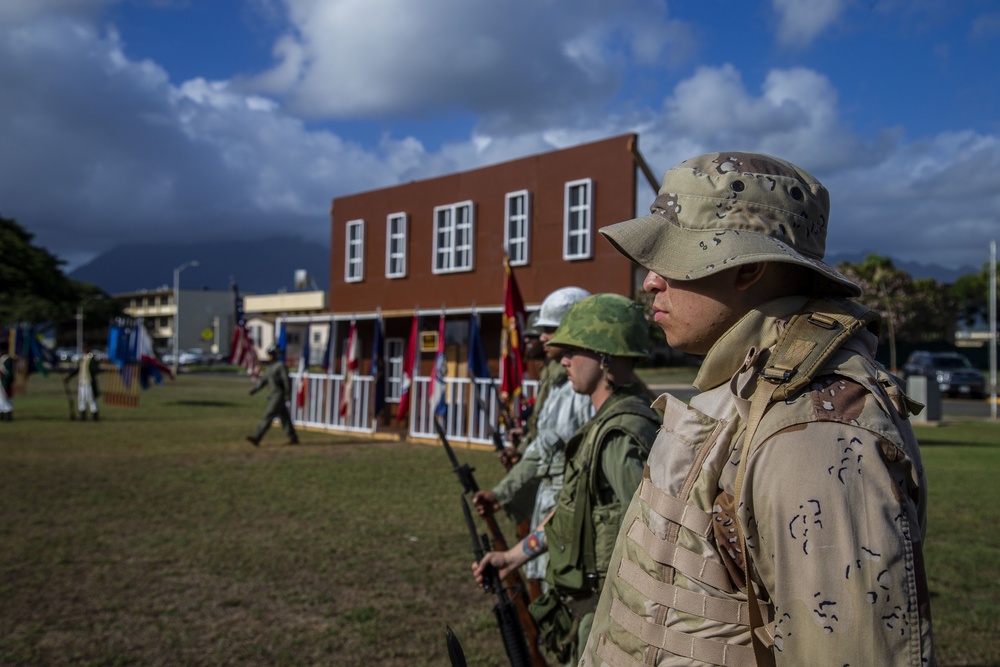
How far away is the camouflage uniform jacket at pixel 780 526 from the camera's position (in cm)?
115

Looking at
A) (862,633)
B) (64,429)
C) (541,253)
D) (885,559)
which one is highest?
(541,253)

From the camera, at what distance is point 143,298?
327ft

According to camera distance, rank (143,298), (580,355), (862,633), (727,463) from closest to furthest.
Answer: (862,633), (727,463), (580,355), (143,298)

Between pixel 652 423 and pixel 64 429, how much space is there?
60.0 ft

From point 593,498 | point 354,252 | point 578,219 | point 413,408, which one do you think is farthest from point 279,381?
point 593,498

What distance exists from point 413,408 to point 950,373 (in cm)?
2402

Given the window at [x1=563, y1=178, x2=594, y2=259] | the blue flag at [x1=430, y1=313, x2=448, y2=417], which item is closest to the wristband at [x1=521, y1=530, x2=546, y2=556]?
the blue flag at [x1=430, y1=313, x2=448, y2=417]

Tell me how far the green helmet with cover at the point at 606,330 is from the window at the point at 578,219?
1157 centimetres

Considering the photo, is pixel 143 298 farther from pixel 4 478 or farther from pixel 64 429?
pixel 4 478

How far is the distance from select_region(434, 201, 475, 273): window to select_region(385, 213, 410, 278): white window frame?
1.09m

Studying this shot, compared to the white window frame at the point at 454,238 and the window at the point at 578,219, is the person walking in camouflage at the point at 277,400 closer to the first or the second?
the white window frame at the point at 454,238

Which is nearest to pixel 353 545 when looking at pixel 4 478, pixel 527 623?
pixel 527 623

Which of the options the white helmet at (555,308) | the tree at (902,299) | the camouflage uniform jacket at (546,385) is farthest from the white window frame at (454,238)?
the tree at (902,299)

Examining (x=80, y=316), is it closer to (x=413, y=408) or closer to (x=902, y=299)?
(x=413, y=408)
